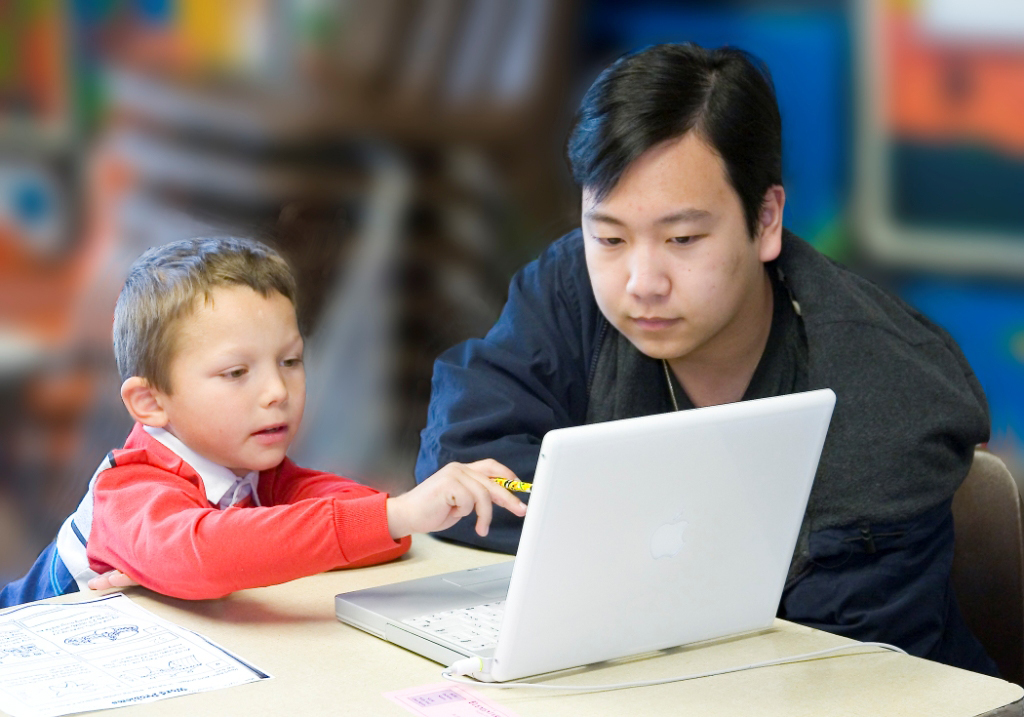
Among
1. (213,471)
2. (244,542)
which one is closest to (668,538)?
(244,542)

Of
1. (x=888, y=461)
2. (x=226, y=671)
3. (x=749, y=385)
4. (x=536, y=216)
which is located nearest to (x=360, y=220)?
(x=536, y=216)

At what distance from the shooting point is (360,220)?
2.41 m

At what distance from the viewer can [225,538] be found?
104 cm

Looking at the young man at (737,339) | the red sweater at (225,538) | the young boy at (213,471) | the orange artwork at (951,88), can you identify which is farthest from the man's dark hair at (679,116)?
the orange artwork at (951,88)

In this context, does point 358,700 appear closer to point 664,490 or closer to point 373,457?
point 664,490

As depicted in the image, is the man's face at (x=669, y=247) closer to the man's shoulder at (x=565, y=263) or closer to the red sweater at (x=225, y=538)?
the man's shoulder at (x=565, y=263)

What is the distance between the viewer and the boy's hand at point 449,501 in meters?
1.02

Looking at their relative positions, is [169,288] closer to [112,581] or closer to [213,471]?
[213,471]

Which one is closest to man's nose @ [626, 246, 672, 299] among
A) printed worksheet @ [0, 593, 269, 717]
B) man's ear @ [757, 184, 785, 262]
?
man's ear @ [757, 184, 785, 262]

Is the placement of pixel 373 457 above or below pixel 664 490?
below

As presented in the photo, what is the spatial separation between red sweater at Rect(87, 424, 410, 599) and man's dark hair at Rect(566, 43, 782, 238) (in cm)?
48

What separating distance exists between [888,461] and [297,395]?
63 cm

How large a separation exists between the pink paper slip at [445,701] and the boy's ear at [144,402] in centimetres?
42

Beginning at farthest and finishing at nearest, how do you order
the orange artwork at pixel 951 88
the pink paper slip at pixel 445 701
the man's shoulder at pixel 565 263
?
the orange artwork at pixel 951 88, the man's shoulder at pixel 565 263, the pink paper slip at pixel 445 701
